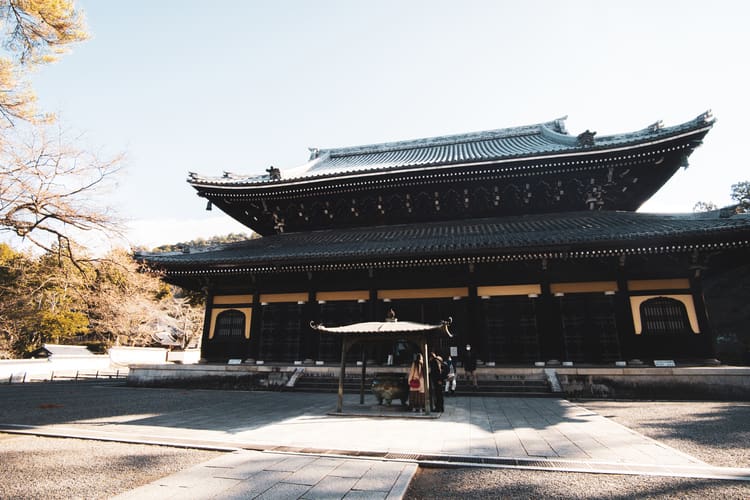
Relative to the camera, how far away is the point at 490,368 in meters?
12.2

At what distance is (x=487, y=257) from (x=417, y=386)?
524cm

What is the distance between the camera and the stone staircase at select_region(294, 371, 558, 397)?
1126 centimetres

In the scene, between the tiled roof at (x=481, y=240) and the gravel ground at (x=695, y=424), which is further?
the tiled roof at (x=481, y=240)

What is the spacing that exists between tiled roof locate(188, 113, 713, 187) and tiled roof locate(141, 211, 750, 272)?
273 centimetres

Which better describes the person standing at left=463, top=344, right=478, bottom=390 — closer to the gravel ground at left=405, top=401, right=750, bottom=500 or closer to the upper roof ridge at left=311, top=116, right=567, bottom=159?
the gravel ground at left=405, top=401, right=750, bottom=500

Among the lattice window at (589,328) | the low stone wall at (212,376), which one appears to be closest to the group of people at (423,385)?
the low stone wall at (212,376)

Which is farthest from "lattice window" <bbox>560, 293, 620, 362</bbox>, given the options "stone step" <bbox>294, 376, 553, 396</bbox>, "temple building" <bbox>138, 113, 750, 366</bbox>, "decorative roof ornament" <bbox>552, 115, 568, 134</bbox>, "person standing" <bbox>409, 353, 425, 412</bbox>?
"decorative roof ornament" <bbox>552, 115, 568, 134</bbox>

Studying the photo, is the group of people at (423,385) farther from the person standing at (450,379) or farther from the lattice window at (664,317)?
the lattice window at (664,317)

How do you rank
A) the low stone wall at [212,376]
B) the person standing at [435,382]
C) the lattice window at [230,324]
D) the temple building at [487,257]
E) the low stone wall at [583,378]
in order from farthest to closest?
1. the lattice window at [230,324]
2. the low stone wall at [212,376]
3. the temple building at [487,257]
4. the low stone wall at [583,378]
5. the person standing at [435,382]

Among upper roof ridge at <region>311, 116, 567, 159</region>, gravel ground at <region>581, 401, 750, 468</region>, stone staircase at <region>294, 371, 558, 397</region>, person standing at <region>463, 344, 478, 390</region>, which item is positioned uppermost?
upper roof ridge at <region>311, 116, 567, 159</region>

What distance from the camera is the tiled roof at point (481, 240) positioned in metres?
10.8

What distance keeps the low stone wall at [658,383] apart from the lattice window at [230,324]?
40.3ft

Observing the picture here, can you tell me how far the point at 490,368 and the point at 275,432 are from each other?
8141mm

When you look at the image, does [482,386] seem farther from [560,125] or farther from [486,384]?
[560,125]
